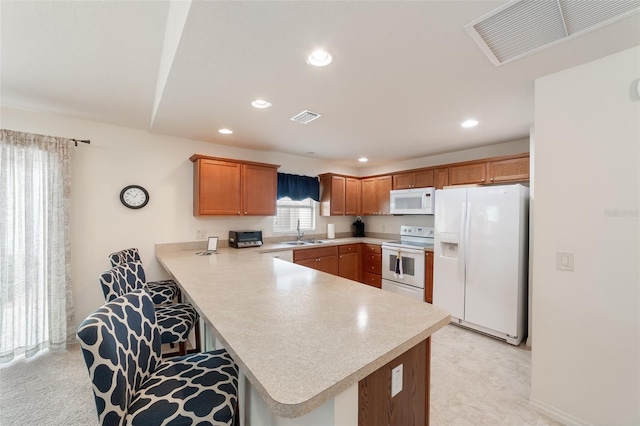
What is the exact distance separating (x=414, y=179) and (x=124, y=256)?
415 cm

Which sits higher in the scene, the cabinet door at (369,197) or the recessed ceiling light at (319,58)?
the recessed ceiling light at (319,58)

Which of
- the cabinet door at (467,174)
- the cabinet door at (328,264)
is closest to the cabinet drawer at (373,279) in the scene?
the cabinet door at (328,264)

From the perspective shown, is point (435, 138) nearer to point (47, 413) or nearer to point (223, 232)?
point (223, 232)

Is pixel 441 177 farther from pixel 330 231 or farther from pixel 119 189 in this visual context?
pixel 119 189

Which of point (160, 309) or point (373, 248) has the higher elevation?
point (373, 248)

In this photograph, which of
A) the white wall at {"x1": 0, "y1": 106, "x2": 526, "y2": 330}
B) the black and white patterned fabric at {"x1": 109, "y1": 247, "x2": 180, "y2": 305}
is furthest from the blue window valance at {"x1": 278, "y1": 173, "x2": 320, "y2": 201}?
the black and white patterned fabric at {"x1": 109, "y1": 247, "x2": 180, "y2": 305}

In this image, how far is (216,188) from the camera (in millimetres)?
3451

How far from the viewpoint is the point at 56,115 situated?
2.77m

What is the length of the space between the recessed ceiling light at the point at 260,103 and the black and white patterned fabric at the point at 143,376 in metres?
1.75

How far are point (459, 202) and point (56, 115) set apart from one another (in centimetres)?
474

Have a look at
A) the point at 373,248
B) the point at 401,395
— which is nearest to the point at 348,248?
Result: the point at 373,248

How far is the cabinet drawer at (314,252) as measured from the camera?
3957 millimetres

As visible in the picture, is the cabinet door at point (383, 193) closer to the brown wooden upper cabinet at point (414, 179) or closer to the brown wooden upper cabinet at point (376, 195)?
the brown wooden upper cabinet at point (376, 195)

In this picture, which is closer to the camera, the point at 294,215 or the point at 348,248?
the point at 348,248
